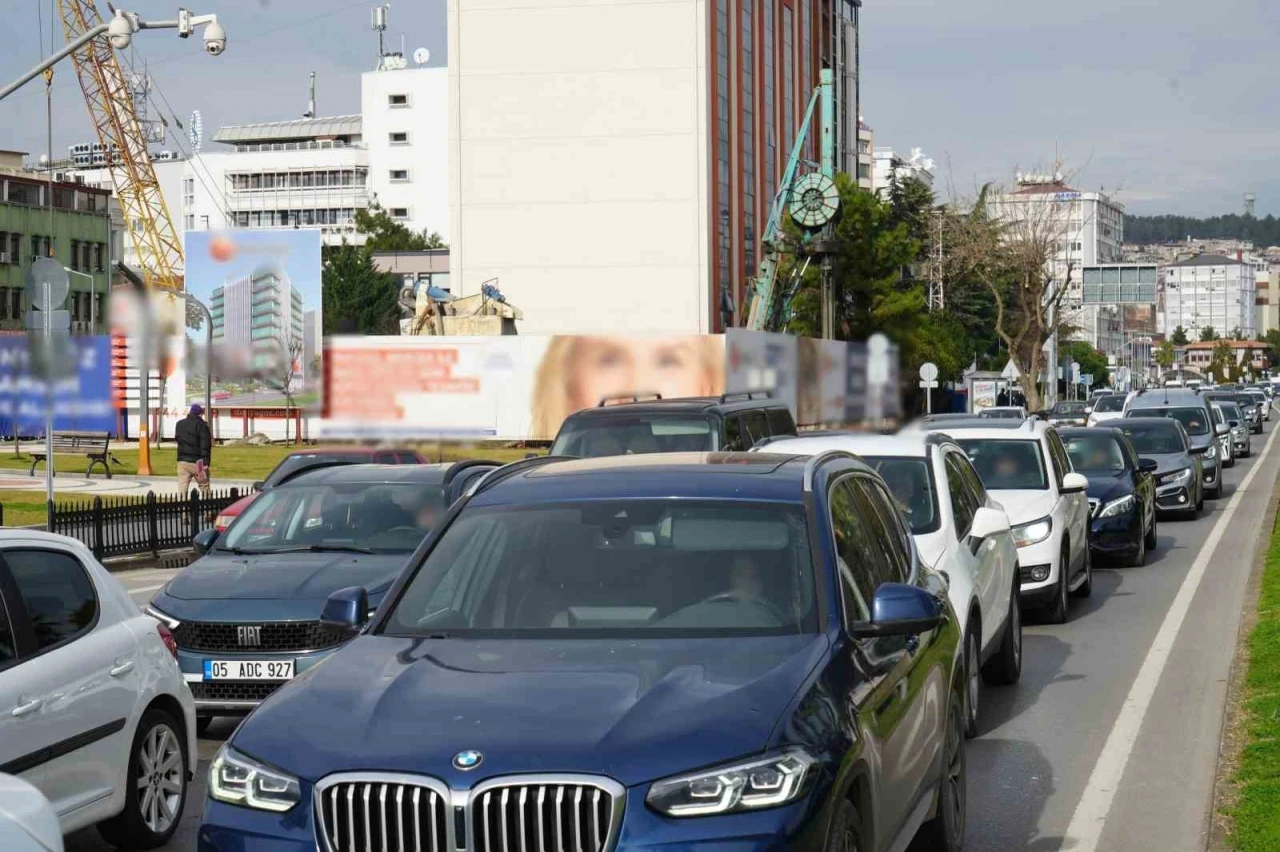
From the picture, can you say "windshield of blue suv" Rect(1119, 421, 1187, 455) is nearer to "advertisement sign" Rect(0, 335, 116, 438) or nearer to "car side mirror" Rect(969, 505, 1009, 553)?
"car side mirror" Rect(969, 505, 1009, 553)

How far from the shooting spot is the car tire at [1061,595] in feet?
49.3

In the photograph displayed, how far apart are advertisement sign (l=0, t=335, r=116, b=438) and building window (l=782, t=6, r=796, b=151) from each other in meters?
38.4

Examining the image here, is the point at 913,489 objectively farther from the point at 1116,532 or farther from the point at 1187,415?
the point at 1187,415

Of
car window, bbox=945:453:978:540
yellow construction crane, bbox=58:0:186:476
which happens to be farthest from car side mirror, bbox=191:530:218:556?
yellow construction crane, bbox=58:0:186:476

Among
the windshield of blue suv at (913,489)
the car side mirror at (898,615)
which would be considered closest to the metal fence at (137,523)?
the windshield of blue suv at (913,489)

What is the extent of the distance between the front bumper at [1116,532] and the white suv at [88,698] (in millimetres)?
13942

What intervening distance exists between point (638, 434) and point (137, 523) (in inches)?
384

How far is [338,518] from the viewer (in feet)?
38.9

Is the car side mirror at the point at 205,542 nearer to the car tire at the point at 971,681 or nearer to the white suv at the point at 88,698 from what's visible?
the white suv at the point at 88,698

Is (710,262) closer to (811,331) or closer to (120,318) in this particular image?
(811,331)

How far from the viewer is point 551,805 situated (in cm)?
427

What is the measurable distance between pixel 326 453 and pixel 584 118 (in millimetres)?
53754

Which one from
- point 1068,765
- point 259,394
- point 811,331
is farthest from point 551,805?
point 811,331

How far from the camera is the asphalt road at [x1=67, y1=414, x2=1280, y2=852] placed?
304 inches
